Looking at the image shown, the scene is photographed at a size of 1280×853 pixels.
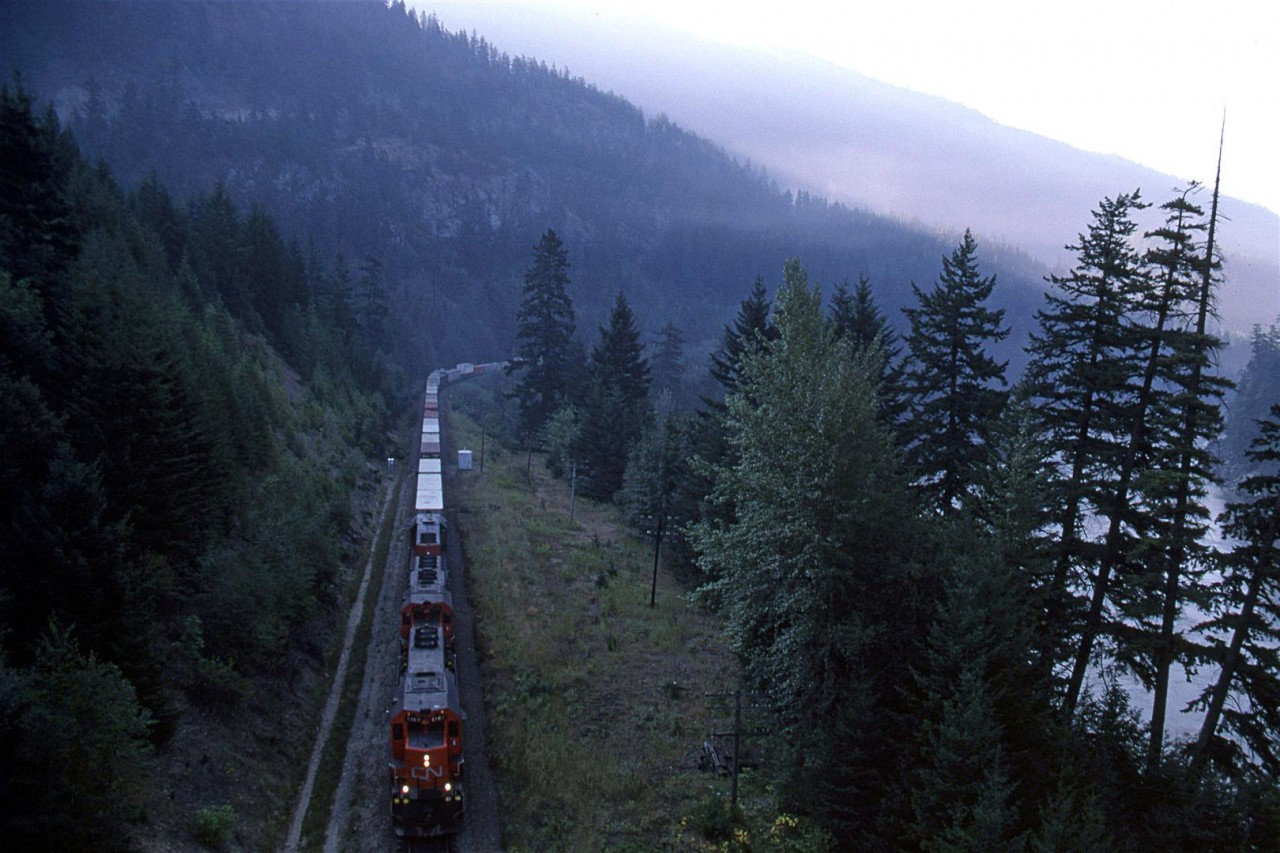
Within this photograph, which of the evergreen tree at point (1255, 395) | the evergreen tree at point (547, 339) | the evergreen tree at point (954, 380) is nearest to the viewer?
the evergreen tree at point (954, 380)

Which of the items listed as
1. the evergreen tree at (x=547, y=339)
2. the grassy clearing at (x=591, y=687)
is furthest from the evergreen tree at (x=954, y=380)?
the evergreen tree at (x=547, y=339)

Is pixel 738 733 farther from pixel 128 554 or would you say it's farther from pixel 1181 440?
pixel 128 554

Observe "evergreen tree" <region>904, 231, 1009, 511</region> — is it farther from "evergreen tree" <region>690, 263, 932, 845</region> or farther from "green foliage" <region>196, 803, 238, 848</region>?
"green foliage" <region>196, 803, 238, 848</region>

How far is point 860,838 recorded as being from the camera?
17000 millimetres

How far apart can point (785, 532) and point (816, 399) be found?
3634 millimetres

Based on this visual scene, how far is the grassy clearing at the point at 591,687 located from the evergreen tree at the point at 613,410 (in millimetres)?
7496

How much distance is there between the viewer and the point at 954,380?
1044 inches

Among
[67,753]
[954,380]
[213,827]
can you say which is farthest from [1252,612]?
[213,827]

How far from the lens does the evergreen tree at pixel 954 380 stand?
84.7ft

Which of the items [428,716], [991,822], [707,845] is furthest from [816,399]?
[428,716]

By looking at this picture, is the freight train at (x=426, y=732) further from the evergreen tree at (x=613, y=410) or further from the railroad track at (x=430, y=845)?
the evergreen tree at (x=613, y=410)

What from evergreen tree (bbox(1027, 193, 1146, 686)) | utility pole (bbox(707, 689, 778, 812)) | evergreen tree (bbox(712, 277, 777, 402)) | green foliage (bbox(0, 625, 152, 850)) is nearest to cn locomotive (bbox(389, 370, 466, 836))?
green foliage (bbox(0, 625, 152, 850))

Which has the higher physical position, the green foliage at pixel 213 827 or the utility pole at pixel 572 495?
the green foliage at pixel 213 827

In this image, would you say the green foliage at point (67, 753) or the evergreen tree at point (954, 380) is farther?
the evergreen tree at point (954, 380)
